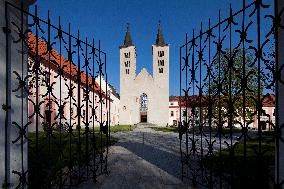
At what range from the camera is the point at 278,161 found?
2.68 metres

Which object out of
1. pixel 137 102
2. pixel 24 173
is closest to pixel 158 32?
pixel 137 102

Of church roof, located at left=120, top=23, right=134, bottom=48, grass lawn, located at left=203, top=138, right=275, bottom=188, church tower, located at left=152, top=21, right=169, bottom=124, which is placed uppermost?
church roof, located at left=120, top=23, right=134, bottom=48

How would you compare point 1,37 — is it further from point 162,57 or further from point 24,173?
point 162,57

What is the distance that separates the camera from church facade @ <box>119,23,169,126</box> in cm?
5003

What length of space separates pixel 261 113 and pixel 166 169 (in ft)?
12.6

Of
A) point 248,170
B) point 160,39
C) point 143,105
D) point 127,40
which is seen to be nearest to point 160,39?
point 160,39

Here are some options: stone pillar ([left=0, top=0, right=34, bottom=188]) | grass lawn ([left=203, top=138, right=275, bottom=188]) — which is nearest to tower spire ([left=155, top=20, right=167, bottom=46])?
grass lawn ([left=203, top=138, right=275, bottom=188])

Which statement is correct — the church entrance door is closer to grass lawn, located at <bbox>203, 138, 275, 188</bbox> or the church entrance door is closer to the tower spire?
the tower spire

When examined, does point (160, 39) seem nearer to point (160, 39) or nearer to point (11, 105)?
point (160, 39)

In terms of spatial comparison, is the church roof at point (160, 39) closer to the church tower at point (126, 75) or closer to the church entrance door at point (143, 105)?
the church tower at point (126, 75)

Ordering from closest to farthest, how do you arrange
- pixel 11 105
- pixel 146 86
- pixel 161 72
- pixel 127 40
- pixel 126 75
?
1. pixel 11 105
2. pixel 146 86
3. pixel 161 72
4. pixel 126 75
5. pixel 127 40

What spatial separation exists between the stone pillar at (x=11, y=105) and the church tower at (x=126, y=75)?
46984 millimetres

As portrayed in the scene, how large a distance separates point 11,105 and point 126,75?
50.1 m

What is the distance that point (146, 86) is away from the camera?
51969 millimetres
